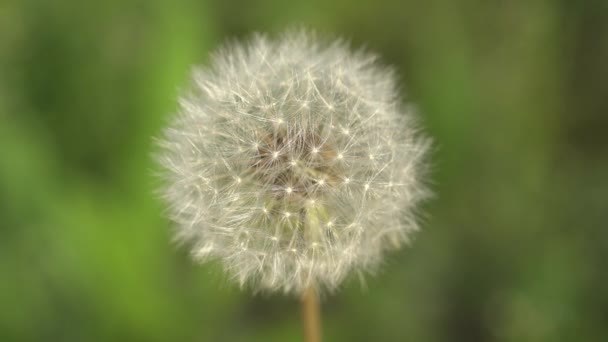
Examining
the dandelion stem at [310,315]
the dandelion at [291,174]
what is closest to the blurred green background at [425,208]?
the dandelion stem at [310,315]

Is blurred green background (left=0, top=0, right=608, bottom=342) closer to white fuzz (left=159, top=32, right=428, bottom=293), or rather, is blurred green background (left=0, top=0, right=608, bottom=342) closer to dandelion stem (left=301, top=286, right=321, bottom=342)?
dandelion stem (left=301, top=286, right=321, bottom=342)

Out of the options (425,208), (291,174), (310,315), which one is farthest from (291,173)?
(425,208)

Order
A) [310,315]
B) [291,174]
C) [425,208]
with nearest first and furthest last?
1. [291,174]
2. [310,315]
3. [425,208]

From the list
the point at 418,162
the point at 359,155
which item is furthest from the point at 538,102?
the point at 359,155

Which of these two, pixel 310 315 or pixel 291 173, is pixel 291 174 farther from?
pixel 310 315

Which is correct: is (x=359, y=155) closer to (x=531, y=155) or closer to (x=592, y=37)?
(x=531, y=155)

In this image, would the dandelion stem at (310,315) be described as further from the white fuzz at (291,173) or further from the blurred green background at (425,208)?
the blurred green background at (425,208)

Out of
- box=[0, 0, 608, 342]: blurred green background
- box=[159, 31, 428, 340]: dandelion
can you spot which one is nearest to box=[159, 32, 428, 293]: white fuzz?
box=[159, 31, 428, 340]: dandelion
